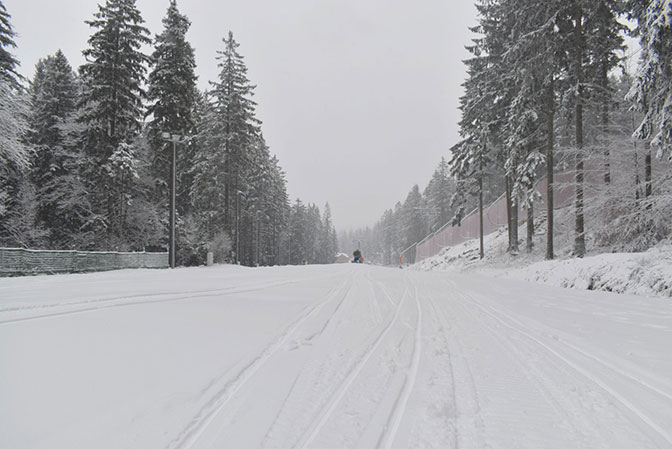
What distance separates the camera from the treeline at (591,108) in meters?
9.45

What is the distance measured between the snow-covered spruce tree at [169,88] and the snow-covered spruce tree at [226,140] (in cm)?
465

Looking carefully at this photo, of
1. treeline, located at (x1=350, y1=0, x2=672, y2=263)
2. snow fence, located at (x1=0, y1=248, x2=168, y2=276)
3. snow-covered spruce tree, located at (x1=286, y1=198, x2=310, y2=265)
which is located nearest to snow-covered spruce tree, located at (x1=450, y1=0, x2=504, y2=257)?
treeline, located at (x1=350, y1=0, x2=672, y2=263)

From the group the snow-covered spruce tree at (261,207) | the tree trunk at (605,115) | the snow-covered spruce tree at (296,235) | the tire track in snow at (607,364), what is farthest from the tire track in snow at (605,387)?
the snow-covered spruce tree at (296,235)

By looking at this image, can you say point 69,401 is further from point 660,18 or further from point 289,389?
point 660,18

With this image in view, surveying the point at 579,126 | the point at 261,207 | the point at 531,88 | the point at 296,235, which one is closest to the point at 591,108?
the point at 579,126

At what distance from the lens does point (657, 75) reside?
29.7 ft

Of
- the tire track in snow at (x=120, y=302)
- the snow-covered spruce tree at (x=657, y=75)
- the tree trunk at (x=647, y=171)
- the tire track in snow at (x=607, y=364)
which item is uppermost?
the snow-covered spruce tree at (x=657, y=75)

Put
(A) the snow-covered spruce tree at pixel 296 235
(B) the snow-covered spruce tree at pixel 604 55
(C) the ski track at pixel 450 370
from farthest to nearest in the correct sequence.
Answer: (A) the snow-covered spruce tree at pixel 296 235 < (B) the snow-covered spruce tree at pixel 604 55 < (C) the ski track at pixel 450 370

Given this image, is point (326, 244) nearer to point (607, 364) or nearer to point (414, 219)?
point (414, 219)

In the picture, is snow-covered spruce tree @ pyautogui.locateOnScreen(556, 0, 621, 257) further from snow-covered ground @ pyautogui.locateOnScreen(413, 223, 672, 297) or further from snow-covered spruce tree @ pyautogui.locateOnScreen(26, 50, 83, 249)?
snow-covered spruce tree @ pyautogui.locateOnScreen(26, 50, 83, 249)

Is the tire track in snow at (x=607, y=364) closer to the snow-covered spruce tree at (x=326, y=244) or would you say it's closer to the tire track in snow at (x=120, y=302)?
the tire track in snow at (x=120, y=302)

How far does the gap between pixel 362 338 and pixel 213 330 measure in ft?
6.30

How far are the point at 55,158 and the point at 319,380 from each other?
2804 centimetres

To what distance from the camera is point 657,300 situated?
745cm
